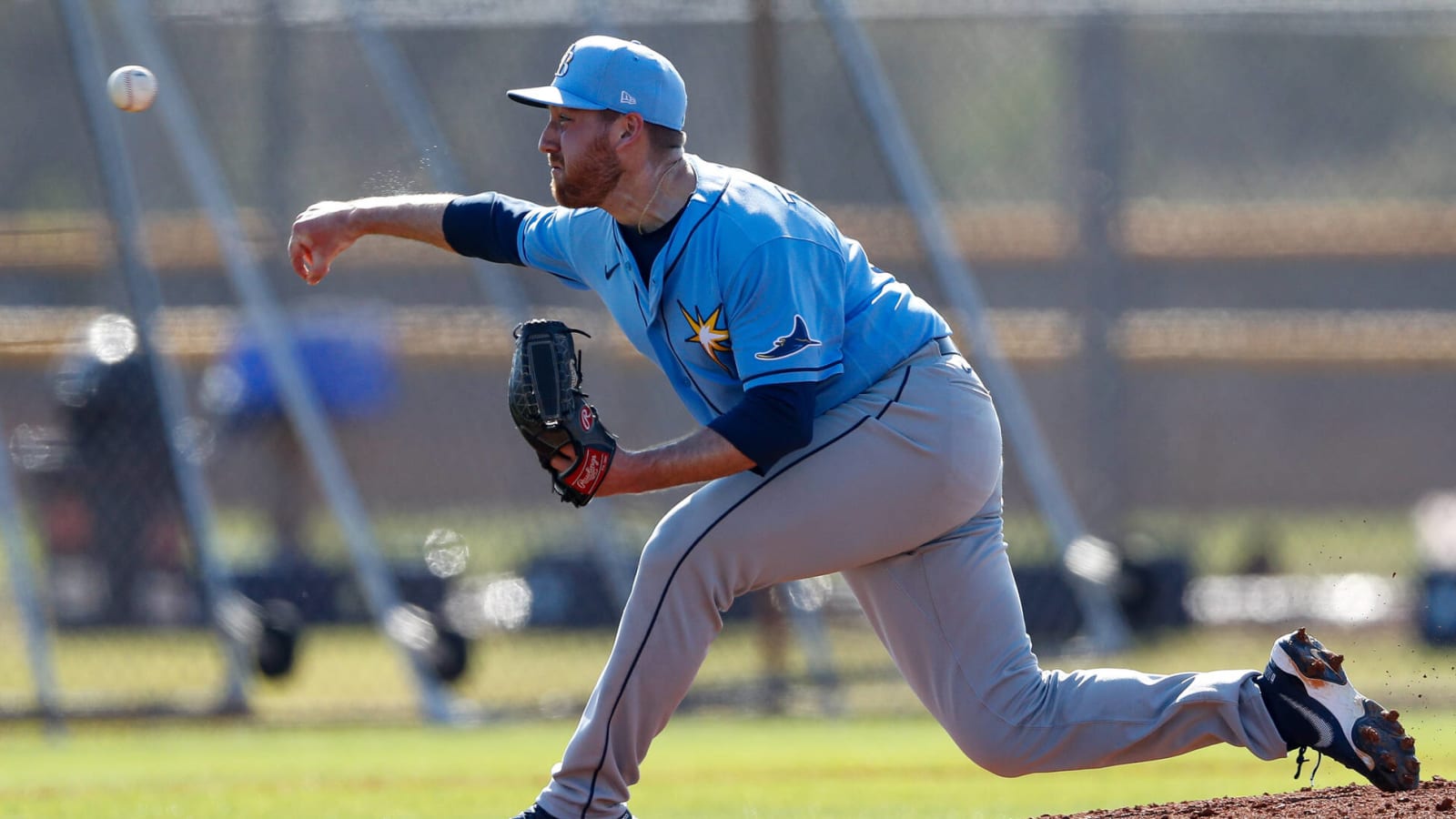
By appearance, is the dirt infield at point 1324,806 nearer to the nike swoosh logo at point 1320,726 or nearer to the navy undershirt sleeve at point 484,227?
the nike swoosh logo at point 1320,726

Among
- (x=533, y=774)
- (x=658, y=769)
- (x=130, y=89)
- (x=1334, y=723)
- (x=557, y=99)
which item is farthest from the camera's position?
(x=658, y=769)

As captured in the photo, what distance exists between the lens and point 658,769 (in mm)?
7121

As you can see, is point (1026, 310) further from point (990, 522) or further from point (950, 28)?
point (990, 522)

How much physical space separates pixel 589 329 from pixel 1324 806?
282 inches

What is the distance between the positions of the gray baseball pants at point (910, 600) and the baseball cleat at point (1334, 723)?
0.06 m

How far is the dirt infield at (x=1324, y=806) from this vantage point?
4293 mm

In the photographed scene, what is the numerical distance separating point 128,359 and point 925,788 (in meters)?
5.48

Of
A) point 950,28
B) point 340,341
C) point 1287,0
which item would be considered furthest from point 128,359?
point 950,28

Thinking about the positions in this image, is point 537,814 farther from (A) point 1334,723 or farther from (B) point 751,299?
(A) point 1334,723

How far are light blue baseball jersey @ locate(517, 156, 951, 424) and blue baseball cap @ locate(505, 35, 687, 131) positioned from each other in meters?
0.19

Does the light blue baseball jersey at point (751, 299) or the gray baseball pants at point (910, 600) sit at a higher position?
the light blue baseball jersey at point (751, 299)

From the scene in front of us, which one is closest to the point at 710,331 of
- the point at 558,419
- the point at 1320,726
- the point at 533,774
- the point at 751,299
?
the point at 751,299

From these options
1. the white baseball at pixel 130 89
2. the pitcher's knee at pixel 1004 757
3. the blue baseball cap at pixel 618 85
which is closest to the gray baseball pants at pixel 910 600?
the pitcher's knee at pixel 1004 757

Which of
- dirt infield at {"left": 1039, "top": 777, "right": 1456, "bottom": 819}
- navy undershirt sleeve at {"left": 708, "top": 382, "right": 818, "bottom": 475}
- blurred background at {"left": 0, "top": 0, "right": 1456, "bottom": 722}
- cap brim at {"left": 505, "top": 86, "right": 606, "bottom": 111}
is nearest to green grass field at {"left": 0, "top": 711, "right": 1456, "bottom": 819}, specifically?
blurred background at {"left": 0, "top": 0, "right": 1456, "bottom": 722}
